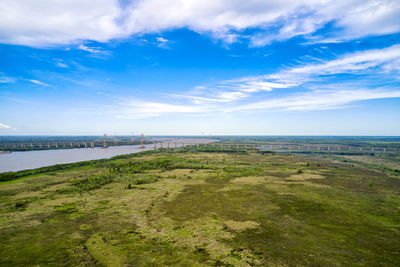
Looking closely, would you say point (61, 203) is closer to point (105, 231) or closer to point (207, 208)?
point (105, 231)

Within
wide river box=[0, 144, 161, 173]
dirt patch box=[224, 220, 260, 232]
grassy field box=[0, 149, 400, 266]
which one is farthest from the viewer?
wide river box=[0, 144, 161, 173]

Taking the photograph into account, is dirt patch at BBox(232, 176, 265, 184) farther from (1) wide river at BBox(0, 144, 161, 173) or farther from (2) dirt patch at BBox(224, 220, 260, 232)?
(1) wide river at BBox(0, 144, 161, 173)

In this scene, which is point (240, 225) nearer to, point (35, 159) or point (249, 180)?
point (249, 180)

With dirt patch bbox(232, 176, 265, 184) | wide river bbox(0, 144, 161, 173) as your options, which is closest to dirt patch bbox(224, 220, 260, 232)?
dirt patch bbox(232, 176, 265, 184)

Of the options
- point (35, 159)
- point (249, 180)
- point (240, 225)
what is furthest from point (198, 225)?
point (35, 159)

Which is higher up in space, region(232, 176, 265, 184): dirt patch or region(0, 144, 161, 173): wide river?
region(0, 144, 161, 173): wide river

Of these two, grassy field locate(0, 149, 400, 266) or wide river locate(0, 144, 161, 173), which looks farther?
wide river locate(0, 144, 161, 173)

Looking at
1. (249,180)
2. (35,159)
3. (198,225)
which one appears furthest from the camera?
(35,159)

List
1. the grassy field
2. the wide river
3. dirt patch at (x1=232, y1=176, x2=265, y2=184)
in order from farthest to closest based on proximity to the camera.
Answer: the wide river, dirt patch at (x1=232, y1=176, x2=265, y2=184), the grassy field

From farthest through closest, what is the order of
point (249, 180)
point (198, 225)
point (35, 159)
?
point (35, 159) → point (249, 180) → point (198, 225)

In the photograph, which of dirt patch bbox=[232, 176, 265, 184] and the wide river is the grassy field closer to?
dirt patch bbox=[232, 176, 265, 184]
